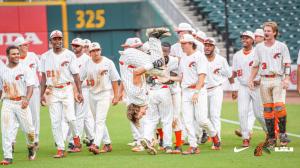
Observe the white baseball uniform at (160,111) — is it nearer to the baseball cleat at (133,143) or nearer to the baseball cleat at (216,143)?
the baseball cleat at (216,143)

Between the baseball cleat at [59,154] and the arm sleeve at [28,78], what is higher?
the arm sleeve at [28,78]

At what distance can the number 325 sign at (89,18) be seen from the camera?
35.1 metres

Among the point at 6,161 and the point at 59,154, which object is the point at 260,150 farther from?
the point at 6,161

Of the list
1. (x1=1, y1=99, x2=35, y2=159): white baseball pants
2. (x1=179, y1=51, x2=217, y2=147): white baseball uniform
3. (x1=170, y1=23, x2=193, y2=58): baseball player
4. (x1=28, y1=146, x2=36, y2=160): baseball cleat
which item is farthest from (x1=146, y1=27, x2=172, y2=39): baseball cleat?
(x1=28, y1=146, x2=36, y2=160): baseball cleat

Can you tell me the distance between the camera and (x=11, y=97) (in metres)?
13.9

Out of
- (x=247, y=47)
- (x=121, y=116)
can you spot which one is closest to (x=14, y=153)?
(x=247, y=47)

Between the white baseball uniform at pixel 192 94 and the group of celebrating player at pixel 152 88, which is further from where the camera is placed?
the white baseball uniform at pixel 192 94

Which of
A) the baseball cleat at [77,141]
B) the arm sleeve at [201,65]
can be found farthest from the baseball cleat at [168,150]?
the baseball cleat at [77,141]

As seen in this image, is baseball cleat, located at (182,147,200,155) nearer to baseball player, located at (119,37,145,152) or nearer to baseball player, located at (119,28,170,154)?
baseball player, located at (119,28,170,154)

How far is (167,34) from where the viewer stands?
14.2 m

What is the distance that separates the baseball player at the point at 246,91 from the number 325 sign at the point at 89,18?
19235 millimetres

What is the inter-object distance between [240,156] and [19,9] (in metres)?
22.2

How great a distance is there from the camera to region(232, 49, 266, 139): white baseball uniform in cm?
1582

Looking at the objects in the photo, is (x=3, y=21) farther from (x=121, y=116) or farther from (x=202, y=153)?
(x=202, y=153)
